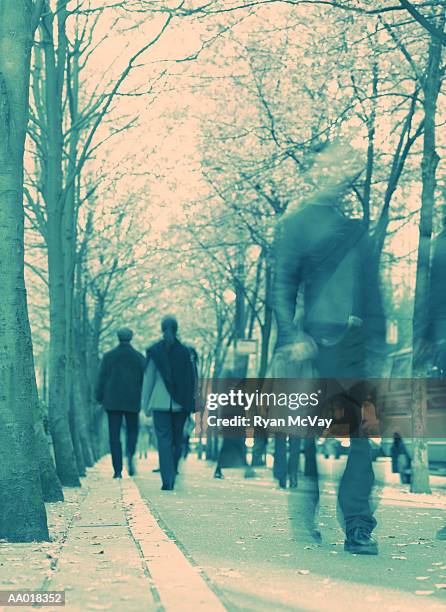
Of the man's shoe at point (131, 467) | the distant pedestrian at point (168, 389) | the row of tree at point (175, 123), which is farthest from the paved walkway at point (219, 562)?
the man's shoe at point (131, 467)

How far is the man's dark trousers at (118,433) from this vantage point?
676 inches

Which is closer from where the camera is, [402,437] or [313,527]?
[313,527]

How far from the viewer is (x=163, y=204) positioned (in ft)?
103

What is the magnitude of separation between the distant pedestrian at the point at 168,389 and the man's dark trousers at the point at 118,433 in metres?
2.58

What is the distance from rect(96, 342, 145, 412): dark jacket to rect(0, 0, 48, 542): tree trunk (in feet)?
30.2

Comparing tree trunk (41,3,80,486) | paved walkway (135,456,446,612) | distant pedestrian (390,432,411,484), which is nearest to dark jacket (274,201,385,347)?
paved walkway (135,456,446,612)

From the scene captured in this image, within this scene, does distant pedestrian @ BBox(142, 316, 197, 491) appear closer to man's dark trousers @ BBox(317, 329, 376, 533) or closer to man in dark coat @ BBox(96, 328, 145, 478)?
man in dark coat @ BBox(96, 328, 145, 478)

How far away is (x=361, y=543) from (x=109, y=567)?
5.42 feet

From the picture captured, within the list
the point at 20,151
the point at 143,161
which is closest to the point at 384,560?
the point at 20,151

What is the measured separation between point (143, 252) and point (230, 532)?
92.2 feet

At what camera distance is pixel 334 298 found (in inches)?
297

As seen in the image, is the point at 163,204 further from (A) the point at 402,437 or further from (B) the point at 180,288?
(B) the point at 180,288

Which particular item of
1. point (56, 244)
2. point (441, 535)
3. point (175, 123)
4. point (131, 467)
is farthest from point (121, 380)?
point (441, 535)

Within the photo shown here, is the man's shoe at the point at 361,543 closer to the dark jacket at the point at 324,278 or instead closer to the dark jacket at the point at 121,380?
the dark jacket at the point at 324,278
